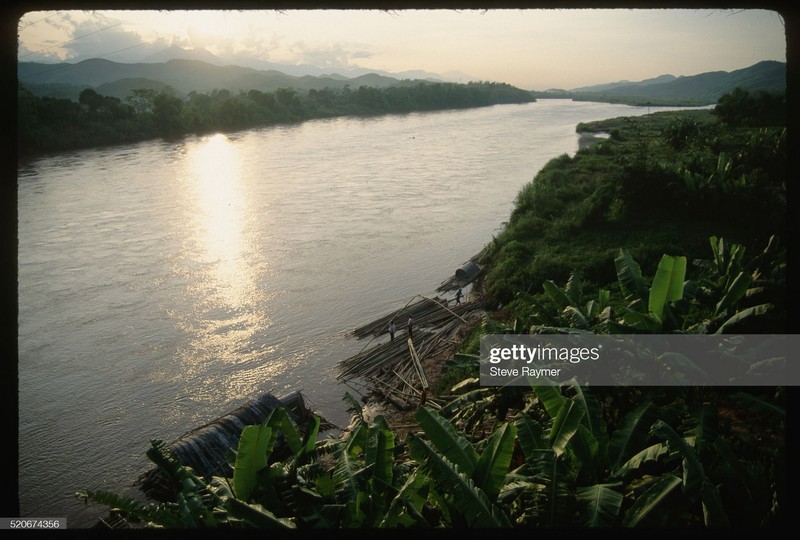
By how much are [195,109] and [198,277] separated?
2301cm

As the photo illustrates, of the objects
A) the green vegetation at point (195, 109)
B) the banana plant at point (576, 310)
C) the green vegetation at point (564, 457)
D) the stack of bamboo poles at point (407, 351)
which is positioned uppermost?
the green vegetation at point (195, 109)

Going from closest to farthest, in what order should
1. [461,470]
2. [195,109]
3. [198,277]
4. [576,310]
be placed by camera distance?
[461,470] < [576,310] < [198,277] < [195,109]

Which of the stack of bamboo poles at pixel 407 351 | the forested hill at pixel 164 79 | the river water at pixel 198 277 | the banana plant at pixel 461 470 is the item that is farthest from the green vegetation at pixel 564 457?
the forested hill at pixel 164 79

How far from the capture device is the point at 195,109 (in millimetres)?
30391

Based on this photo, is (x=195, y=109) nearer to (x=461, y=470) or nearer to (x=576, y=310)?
(x=576, y=310)

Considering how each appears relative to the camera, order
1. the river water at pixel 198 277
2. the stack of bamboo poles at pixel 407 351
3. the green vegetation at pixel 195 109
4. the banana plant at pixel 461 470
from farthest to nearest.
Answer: the green vegetation at pixel 195 109, the river water at pixel 198 277, the stack of bamboo poles at pixel 407 351, the banana plant at pixel 461 470

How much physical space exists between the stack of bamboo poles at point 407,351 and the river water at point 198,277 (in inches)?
14.3

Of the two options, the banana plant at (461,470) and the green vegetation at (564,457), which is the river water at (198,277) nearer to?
the green vegetation at (564,457)

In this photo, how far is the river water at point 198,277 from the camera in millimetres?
6546

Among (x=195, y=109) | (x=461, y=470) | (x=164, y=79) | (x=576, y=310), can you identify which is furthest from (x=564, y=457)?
(x=164, y=79)

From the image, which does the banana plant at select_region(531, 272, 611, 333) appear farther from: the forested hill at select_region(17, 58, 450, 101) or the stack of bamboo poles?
the forested hill at select_region(17, 58, 450, 101)

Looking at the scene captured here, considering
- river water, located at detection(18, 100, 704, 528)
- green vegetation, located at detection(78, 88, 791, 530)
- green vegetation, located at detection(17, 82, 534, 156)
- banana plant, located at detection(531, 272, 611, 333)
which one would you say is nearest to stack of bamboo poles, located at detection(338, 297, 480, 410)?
river water, located at detection(18, 100, 704, 528)

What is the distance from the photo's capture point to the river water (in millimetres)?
6546

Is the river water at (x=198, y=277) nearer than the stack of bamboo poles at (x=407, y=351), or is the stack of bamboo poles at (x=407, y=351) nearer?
the stack of bamboo poles at (x=407, y=351)
